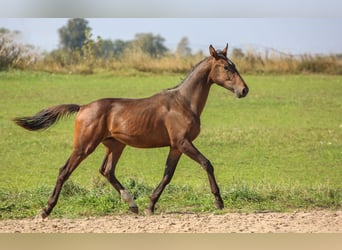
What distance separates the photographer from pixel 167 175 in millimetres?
7633

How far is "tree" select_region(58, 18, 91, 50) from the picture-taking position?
8.38m

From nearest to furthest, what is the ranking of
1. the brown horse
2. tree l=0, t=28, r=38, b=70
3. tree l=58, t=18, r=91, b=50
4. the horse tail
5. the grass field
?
1. the brown horse
2. the horse tail
3. the grass field
4. tree l=58, t=18, r=91, b=50
5. tree l=0, t=28, r=38, b=70

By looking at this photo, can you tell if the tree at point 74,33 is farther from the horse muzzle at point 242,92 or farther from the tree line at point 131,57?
the horse muzzle at point 242,92

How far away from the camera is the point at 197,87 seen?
761 cm

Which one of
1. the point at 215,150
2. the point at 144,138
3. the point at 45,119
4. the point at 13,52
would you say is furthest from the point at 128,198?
the point at 13,52

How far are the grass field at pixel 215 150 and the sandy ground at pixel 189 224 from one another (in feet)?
1.18

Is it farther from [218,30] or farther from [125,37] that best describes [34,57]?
[218,30]

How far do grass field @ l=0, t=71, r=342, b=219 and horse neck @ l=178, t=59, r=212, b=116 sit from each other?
3.58 ft

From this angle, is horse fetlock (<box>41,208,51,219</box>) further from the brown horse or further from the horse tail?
the horse tail

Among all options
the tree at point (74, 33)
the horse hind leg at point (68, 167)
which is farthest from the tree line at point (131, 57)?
the horse hind leg at point (68, 167)

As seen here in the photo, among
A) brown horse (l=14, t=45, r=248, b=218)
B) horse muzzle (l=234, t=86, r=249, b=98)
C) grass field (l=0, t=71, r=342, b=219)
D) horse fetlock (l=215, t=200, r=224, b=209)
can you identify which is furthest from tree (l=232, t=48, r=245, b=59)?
horse fetlock (l=215, t=200, r=224, b=209)

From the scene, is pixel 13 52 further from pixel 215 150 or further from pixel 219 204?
pixel 219 204

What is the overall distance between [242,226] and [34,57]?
3174 mm

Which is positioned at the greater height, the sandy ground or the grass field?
the grass field
